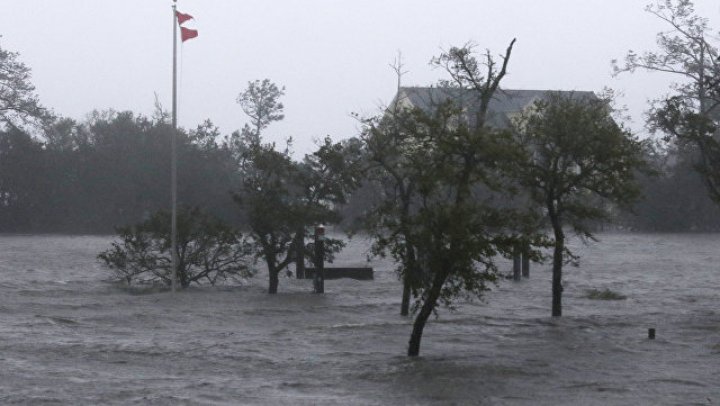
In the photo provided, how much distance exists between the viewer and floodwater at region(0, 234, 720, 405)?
13.4 m

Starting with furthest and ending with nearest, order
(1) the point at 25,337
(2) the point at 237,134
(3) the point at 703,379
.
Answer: (2) the point at 237,134 → (1) the point at 25,337 → (3) the point at 703,379

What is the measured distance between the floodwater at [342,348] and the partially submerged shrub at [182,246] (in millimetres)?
668

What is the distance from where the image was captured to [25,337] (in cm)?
1797

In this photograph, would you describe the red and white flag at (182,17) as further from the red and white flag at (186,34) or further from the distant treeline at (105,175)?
the distant treeline at (105,175)

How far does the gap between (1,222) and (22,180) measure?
284 centimetres

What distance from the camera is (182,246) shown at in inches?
1171

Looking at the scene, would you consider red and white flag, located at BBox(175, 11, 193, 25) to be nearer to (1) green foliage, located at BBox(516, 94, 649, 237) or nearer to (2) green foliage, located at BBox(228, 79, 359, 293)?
(2) green foliage, located at BBox(228, 79, 359, 293)

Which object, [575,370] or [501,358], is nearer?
[575,370]

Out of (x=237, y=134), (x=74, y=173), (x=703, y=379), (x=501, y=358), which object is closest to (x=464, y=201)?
(x=501, y=358)

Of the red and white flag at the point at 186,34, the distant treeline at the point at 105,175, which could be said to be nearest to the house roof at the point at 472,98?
the red and white flag at the point at 186,34

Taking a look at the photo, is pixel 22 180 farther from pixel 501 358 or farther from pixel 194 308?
pixel 501 358

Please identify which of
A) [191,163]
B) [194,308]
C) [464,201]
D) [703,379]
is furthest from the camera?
[191,163]

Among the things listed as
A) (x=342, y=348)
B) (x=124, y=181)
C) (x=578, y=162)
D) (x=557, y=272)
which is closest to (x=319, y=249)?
(x=557, y=272)

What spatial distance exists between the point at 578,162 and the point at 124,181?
6108cm
